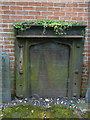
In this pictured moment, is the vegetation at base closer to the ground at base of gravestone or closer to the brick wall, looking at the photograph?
the ground at base of gravestone

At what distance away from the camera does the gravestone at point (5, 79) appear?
2.76 metres

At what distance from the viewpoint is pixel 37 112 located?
2602mm

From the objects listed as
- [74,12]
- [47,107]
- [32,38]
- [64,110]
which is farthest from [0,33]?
[64,110]

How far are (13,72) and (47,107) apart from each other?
4.07 feet

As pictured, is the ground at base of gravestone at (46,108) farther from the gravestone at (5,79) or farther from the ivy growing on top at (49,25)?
the ivy growing on top at (49,25)

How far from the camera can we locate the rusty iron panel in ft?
10.0

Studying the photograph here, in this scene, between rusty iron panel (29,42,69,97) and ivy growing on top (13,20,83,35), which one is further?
rusty iron panel (29,42,69,97)

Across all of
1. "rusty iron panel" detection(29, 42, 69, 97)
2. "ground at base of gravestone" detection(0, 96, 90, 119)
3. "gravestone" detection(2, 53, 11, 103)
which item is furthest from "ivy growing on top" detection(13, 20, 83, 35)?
"ground at base of gravestone" detection(0, 96, 90, 119)

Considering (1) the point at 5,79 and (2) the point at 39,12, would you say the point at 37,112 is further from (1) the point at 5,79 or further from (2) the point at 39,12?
(2) the point at 39,12

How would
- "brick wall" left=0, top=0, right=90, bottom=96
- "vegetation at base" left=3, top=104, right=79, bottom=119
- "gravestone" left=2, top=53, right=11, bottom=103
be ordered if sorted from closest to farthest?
"vegetation at base" left=3, top=104, right=79, bottom=119, "gravestone" left=2, top=53, right=11, bottom=103, "brick wall" left=0, top=0, right=90, bottom=96

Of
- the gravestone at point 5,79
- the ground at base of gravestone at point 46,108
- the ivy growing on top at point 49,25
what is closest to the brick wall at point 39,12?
the ivy growing on top at point 49,25

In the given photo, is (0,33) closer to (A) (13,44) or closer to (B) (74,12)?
(A) (13,44)

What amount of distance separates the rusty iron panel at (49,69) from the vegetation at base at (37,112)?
0.53 metres

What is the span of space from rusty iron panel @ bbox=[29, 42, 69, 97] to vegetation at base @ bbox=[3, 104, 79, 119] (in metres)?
0.53
